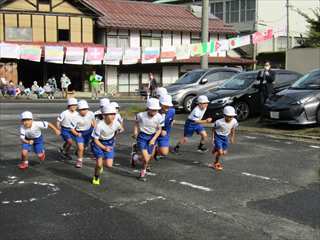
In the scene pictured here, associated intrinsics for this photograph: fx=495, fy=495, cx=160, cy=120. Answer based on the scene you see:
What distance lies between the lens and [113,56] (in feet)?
114

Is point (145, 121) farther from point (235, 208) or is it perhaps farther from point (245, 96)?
point (245, 96)

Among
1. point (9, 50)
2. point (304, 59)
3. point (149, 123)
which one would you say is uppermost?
point (9, 50)

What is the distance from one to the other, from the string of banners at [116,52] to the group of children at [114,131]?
20.1 m

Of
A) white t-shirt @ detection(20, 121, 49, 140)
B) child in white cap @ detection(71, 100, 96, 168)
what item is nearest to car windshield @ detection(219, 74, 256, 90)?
child in white cap @ detection(71, 100, 96, 168)

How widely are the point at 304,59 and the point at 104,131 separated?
55.8 ft

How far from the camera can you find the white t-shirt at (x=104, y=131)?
728cm

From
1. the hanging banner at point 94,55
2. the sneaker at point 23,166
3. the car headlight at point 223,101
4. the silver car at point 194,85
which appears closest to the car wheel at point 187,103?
the silver car at point 194,85

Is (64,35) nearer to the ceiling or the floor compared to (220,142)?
nearer to the ceiling

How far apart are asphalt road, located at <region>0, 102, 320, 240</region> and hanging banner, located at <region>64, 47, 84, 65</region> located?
23470mm

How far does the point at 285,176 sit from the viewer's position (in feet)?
25.7

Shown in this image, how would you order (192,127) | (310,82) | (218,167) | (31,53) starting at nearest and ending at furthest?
1. (218,167)
2. (192,127)
3. (310,82)
4. (31,53)

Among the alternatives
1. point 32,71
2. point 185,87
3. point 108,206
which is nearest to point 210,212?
point 108,206

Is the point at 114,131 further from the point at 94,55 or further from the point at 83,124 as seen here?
the point at 94,55

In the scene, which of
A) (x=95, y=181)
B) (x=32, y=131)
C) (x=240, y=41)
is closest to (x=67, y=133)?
(x=32, y=131)
